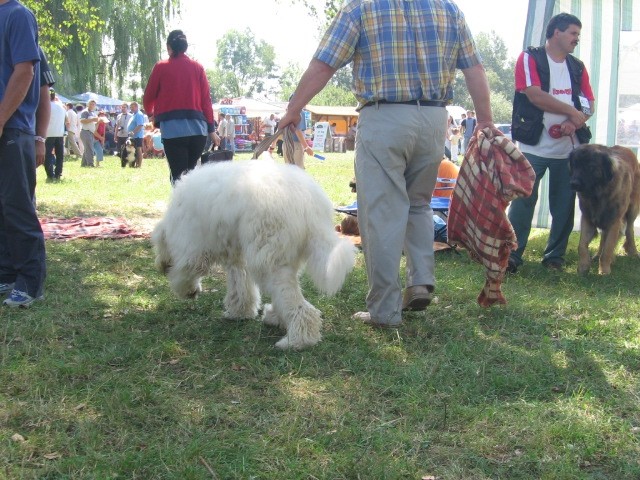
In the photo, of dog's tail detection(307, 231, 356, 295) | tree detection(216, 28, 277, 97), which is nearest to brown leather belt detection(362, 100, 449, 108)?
dog's tail detection(307, 231, 356, 295)

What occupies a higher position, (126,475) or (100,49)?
(100,49)

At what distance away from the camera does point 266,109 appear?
4697cm

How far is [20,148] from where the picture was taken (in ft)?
14.9

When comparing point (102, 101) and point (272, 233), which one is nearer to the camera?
point (272, 233)

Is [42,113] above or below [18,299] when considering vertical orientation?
above

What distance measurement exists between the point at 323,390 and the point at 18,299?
2.46 meters

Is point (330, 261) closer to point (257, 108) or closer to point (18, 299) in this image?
point (18, 299)

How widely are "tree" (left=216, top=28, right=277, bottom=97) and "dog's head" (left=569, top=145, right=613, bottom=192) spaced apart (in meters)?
110

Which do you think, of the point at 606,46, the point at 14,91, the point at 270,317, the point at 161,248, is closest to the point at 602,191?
the point at 606,46

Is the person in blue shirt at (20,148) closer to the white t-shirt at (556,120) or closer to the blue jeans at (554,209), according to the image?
the blue jeans at (554,209)

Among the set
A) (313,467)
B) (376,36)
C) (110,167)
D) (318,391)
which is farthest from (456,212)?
(110,167)

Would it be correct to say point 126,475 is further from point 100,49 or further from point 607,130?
point 100,49

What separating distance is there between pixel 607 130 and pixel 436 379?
5.70 meters

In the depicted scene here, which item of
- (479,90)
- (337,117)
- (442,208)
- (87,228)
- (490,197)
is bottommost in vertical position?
(87,228)
